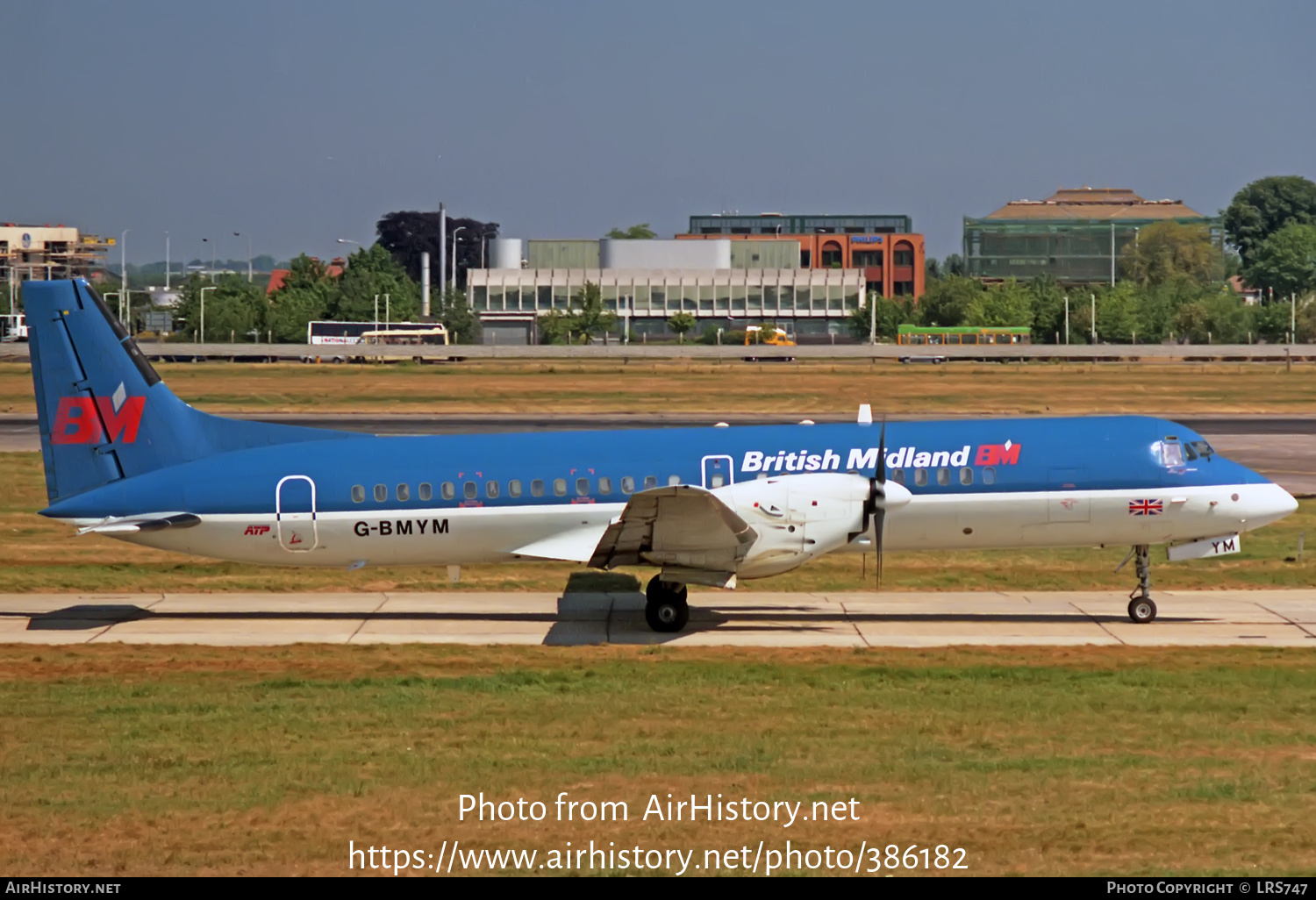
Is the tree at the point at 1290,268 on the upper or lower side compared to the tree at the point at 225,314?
upper

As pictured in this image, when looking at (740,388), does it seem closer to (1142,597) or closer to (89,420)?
(1142,597)

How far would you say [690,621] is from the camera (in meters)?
26.5

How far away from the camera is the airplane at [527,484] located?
25.3m

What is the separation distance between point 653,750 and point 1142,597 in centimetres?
1211

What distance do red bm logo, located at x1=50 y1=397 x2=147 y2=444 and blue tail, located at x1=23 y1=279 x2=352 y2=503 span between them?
0.05 feet

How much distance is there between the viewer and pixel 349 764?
56.0 ft

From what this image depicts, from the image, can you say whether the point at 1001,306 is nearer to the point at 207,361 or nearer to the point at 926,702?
the point at 207,361

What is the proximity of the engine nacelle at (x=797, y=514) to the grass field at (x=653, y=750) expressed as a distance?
175 centimetres

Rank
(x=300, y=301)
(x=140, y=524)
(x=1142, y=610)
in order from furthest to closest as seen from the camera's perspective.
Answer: (x=300, y=301) → (x=1142, y=610) → (x=140, y=524)

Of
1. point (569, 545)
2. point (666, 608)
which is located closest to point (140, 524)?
point (569, 545)

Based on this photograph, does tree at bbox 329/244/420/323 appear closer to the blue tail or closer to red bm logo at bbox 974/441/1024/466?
the blue tail

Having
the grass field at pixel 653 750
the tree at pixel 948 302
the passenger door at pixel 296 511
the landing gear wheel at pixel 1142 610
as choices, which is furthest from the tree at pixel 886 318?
the grass field at pixel 653 750

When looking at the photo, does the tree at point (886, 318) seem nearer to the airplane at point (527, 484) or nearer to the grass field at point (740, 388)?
the grass field at point (740, 388)

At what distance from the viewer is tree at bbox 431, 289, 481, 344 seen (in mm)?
157750
